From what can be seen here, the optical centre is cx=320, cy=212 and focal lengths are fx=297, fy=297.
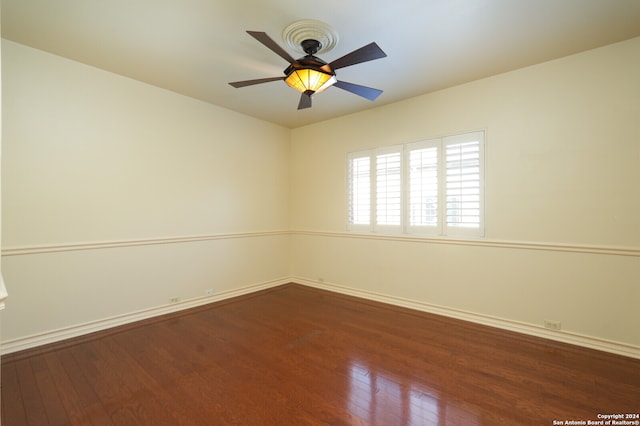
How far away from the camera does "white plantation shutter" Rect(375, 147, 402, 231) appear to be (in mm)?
4148

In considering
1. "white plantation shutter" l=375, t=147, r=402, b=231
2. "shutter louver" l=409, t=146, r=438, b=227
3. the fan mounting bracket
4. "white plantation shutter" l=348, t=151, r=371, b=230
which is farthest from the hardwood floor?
the fan mounting bracket

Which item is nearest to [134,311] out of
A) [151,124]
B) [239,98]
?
[151,124]

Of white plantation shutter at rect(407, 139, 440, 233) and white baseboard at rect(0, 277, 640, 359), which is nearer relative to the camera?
white baseboard at rect(0, 277, 640, 359)

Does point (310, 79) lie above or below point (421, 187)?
above

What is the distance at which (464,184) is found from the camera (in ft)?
11.7

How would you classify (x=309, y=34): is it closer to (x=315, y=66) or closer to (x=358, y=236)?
(x=315, y=66)

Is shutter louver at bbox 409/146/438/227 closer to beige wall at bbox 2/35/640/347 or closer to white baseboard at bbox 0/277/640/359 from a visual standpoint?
beige wall at bbox 2/35/640/347

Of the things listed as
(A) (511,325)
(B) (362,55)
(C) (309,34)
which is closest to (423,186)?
(A) (511,325)

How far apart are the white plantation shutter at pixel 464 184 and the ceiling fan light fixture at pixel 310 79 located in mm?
1925

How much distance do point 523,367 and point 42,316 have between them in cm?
452

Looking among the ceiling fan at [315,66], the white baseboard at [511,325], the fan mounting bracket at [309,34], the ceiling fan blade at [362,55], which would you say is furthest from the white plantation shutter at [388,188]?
the ceiling fan blade at [362,55]

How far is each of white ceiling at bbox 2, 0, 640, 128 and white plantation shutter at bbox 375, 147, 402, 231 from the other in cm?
103

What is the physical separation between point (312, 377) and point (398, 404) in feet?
2.29

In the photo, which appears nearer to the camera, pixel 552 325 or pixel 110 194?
pixel 552 325
